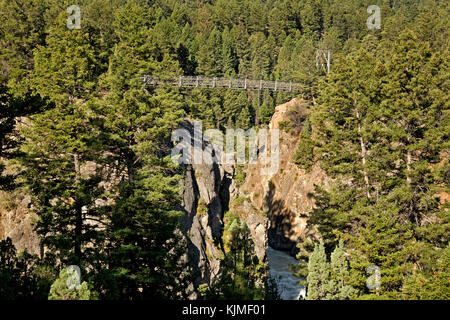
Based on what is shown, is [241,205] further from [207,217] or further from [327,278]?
[327,278]

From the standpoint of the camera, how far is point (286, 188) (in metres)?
50.2

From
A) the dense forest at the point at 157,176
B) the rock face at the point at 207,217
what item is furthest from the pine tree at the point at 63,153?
the rock face at the point at 207,217

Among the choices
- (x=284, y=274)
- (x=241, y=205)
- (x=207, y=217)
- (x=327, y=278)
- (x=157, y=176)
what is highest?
(x=157, y=176)

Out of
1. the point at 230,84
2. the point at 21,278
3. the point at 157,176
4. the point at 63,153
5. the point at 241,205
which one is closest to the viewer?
the point at 21,278

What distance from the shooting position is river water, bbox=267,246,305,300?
32.7 metres

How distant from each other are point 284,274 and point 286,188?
15070mm

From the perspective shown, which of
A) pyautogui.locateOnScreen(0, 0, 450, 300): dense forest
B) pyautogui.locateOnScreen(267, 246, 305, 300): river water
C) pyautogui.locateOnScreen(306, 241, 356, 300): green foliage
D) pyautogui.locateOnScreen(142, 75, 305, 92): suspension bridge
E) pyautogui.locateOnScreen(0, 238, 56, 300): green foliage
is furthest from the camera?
pyautogui.locateOnScreen(142, 75, 305, 92): suspension bridge

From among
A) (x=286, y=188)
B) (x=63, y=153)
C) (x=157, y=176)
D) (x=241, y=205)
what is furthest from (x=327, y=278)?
(x=286, y=188)

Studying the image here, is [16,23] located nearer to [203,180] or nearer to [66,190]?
[203,180]

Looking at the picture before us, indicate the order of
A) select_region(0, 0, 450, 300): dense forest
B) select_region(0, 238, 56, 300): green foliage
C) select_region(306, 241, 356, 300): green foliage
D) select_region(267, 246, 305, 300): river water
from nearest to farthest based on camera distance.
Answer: select_region(0, 238, 56, 300): green foliage → select_region(0, 0, 450, 300): dense forest → select_region(306, 241, 356, 300): green foliage → select_region(267, 246, 305, 300): river water

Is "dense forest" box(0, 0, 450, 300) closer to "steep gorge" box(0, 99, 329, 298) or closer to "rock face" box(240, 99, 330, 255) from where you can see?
"steep gorge" box(0, 99, 329, 298)

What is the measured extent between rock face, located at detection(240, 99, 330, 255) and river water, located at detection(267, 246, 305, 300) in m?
1.62

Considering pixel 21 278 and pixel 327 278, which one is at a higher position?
pixel 21 278

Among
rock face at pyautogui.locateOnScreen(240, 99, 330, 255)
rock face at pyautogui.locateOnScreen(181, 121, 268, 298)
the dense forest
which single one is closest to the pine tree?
the dense forest
